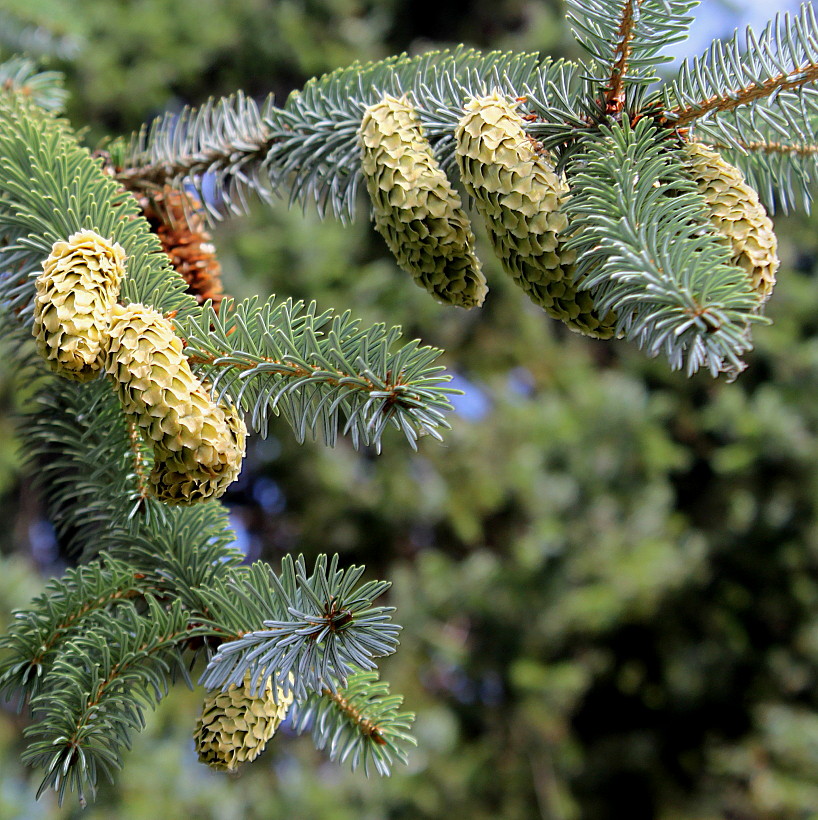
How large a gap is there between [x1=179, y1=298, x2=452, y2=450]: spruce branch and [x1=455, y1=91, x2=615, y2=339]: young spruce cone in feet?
0.27

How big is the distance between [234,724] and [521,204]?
31 cm

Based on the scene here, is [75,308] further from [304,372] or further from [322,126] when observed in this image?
[322,126]

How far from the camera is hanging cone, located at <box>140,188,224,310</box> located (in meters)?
0.59

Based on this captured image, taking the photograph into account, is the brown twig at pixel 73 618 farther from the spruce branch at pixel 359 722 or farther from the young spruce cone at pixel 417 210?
the young spruce cone at pixel 417 210

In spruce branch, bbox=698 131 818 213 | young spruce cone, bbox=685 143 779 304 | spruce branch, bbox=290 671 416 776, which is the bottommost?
spruce branch, bbox=290 671 416 776

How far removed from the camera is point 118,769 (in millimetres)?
425

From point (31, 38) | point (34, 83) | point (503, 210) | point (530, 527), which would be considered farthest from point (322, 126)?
point (530, 527)

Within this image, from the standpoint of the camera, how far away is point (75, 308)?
0.39 m

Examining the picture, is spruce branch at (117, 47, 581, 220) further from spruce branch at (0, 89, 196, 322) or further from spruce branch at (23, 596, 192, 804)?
spruce branch at (23, 596, 192, 804)

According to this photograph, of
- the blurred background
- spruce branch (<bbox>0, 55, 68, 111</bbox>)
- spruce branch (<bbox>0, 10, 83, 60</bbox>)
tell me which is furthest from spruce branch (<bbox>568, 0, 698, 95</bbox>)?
the blurred background

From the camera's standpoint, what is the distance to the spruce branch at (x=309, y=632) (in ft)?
1.23

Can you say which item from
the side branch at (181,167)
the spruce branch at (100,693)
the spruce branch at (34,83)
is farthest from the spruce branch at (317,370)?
the spruce branch at (34,83)

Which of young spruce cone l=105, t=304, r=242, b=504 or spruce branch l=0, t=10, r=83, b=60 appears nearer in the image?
young spruce cone l=105, t=304, r=242, b=504

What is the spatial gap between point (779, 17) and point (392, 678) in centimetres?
291
